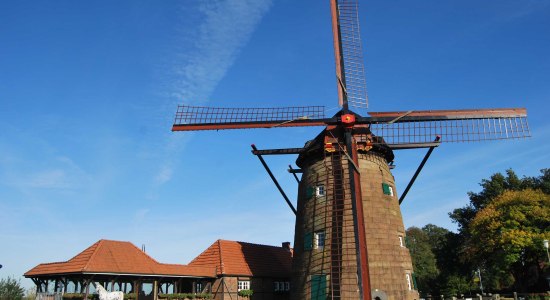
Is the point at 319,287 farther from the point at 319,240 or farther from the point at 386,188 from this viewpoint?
the point at 386,188

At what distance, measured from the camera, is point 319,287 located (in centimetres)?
1705

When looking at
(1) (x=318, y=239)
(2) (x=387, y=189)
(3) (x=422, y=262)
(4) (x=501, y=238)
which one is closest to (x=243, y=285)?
(1) (x=318, y=239)

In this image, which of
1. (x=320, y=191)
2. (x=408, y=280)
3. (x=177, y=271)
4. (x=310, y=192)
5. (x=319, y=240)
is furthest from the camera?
(x=177, y=271)

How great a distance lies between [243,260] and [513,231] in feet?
61.5

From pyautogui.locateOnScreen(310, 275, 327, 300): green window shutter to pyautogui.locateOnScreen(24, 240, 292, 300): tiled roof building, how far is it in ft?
24.5

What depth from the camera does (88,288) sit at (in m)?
17.3

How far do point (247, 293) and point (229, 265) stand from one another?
6.27 feet

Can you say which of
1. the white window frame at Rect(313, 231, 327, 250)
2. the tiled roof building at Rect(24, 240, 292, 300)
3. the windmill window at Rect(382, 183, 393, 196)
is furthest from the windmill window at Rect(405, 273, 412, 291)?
the tiled roof building at Rect(24, 240, 292, 300)

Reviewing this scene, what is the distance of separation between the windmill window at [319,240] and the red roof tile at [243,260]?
7.47m

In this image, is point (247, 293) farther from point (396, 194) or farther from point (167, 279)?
point (396, 194)

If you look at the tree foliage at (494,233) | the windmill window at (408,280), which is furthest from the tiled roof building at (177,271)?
the tree foliage at (494,233)

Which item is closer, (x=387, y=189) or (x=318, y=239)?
(x=318, y=239)

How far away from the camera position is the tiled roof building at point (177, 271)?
59.2ft

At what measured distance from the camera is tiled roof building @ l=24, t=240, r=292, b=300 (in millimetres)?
18031
